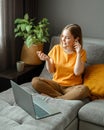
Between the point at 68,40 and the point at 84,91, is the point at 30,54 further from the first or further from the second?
the point at 84,91

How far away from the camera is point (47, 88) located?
2.31 metres

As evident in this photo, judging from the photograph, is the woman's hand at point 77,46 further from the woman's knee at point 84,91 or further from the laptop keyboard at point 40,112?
the laptop keyboard at point 40,112

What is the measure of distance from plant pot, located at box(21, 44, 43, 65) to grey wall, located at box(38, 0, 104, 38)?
18.1 inches

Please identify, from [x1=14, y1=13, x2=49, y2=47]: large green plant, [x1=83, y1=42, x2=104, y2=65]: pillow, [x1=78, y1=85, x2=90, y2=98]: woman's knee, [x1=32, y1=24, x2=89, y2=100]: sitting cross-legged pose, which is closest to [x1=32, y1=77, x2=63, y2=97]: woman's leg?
[x1=32, y1=24, x2=89, y2=100]: sitting cross-legged pose

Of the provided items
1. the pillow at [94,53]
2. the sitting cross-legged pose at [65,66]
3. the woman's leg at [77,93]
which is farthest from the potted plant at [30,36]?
the woman's leg at [77,93]

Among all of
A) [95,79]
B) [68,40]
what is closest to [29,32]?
[68,40]

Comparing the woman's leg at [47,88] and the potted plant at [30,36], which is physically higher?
the potted plant at [30,36]

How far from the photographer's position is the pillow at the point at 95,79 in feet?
7.63

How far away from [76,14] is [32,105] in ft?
5.32

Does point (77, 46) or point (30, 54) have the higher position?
point (77, 46)

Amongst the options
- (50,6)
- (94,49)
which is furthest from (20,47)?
(94,49)

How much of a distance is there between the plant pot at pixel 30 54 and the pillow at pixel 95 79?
0.67 m

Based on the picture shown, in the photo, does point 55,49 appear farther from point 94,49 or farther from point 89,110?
point 89,110

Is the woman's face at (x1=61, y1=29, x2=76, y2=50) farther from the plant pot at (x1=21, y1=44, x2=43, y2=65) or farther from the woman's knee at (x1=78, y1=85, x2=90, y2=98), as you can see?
the plant pot at (x1=21, y1=44, x2=43, y2=65)
